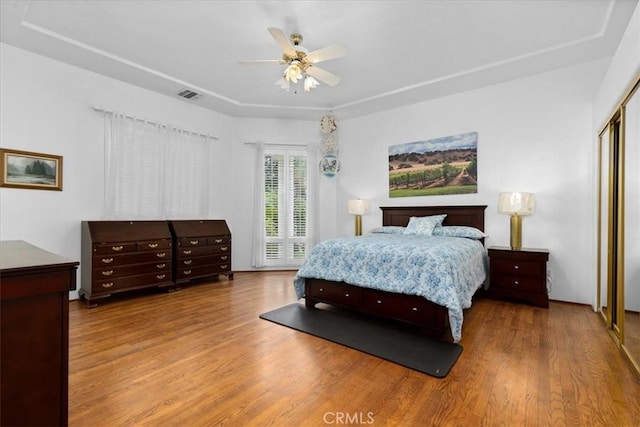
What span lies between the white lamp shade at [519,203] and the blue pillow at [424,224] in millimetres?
871

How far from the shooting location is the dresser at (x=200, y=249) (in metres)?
4.45

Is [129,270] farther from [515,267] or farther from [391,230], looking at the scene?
[515,267]

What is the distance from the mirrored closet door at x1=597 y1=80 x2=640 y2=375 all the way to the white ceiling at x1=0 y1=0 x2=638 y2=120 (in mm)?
1071

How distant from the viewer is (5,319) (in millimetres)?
1032

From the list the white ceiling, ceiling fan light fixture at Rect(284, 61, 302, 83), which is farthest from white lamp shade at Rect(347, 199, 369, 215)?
ceiling fan light fixture at Rect(284, 61, 302, 83)

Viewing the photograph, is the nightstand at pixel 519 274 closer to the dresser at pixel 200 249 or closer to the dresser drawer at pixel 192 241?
the dresser at pixel 200 249

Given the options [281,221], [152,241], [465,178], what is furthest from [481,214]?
[152,241]

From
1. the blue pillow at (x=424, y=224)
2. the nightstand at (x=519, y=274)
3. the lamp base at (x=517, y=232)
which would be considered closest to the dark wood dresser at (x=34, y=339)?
the blue pillow at (x=424, y=224)

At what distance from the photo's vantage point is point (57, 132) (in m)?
3.73

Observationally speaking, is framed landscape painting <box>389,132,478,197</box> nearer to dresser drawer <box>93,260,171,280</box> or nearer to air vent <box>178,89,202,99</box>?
air vent <box>178,89,202,99</box>

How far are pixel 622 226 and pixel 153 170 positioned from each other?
17.9ft

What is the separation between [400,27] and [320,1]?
0.89 metres

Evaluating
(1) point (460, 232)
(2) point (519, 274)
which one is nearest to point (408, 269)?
(1) point (460, 232)

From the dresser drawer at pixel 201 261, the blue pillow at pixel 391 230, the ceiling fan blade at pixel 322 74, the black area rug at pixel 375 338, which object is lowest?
the black area rug at pixel 375 338
